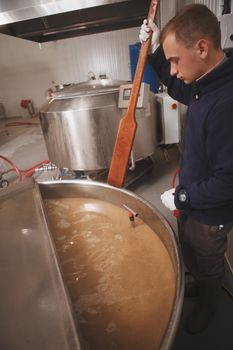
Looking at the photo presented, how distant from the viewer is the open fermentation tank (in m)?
0.60

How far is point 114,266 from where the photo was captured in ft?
3.08

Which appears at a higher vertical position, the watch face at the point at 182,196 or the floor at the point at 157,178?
the watch face at the point at 182,196

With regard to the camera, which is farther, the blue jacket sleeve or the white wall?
the white wall

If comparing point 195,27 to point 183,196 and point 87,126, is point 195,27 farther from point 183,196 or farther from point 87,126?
point 87,126

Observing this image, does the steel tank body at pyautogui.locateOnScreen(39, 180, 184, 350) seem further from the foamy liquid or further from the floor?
the floor

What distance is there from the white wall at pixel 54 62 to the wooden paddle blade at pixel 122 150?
4.92 metres

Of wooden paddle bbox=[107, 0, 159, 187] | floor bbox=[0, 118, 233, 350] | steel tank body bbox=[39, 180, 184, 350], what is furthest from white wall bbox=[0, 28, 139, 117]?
steel tank body bbox=[39, 180, 184, 350]

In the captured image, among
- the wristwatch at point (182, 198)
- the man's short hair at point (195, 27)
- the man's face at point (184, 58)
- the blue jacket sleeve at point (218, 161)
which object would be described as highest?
the man's short hair at point (195, 27)

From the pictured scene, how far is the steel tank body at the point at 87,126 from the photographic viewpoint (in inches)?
72.8

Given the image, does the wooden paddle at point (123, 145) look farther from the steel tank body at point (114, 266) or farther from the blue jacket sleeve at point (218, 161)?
the blue jacket sleeve at point (218, 161)

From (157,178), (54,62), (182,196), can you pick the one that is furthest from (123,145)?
(54,62)

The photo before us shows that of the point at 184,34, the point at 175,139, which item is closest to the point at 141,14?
the point at 175,139

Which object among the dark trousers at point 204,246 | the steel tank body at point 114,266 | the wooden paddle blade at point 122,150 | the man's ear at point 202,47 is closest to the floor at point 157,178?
the steel tank body at point 114,266

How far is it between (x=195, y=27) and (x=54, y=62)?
5967 millimetres
